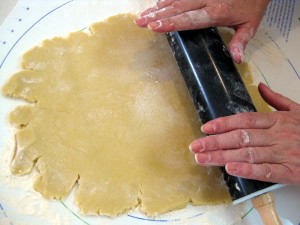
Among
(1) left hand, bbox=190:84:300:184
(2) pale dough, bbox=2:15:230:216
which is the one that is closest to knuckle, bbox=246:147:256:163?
(1) left hand, bbox=190:84:300:184

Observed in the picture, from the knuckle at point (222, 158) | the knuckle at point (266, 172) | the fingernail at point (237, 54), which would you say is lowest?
the knuckle at point (266, 172)

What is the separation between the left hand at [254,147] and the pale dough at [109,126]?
235 mm

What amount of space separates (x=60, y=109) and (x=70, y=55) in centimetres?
24

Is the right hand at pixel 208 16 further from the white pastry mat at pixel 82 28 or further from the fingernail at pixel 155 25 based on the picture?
the white pastry mat at pixel 82 28

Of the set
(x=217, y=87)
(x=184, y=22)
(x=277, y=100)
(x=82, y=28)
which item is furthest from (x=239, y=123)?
(x=82, y=28)

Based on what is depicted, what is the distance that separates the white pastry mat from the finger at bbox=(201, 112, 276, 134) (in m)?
0.34

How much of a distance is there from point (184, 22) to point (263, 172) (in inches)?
22.9

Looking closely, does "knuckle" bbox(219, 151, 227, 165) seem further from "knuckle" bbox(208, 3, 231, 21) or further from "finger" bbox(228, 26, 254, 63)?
"knuckle" bbox(208, 3, 231, 21)

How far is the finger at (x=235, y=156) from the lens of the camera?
1051 millimetres

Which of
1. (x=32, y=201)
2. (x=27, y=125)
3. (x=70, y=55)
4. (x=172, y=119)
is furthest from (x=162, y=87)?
(x=32, y=201)

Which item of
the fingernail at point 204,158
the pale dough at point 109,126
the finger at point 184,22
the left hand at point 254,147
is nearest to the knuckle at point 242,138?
the left hand at point 254,147

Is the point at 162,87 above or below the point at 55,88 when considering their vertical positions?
below

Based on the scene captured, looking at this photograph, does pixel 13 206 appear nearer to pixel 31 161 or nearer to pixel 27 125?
pixel 31 161

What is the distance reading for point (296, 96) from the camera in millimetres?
1556
